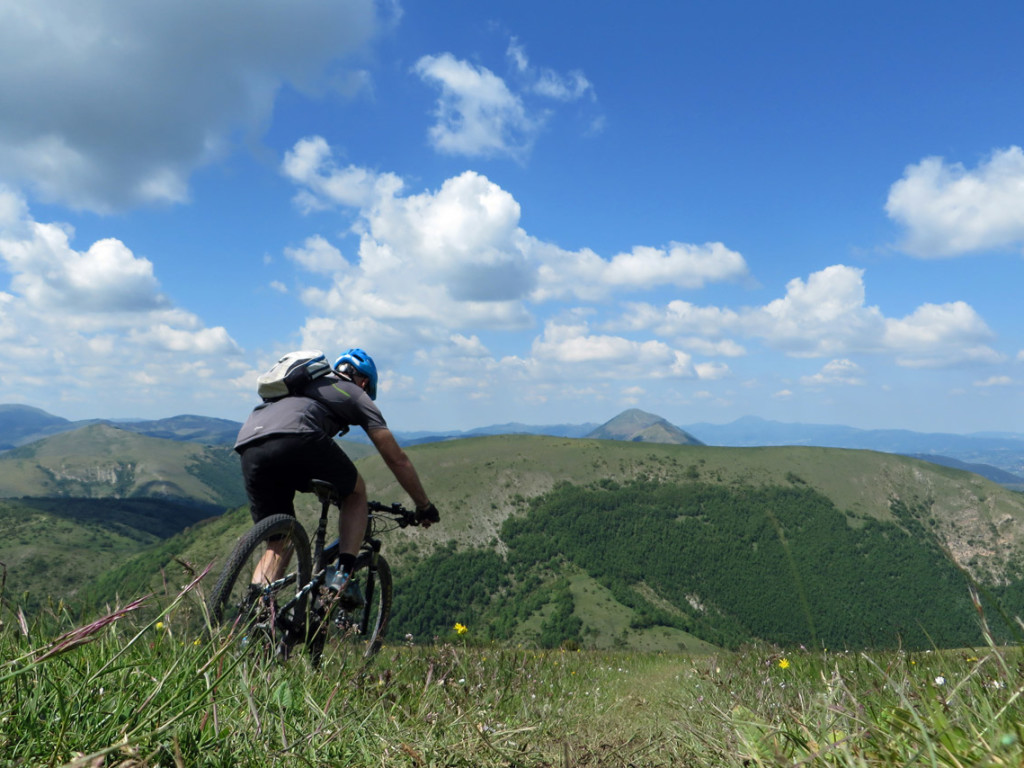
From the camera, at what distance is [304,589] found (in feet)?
13.6

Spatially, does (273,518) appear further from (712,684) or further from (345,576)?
(712,684)

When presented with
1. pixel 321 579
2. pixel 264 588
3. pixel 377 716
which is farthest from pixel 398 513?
pixel 377 716

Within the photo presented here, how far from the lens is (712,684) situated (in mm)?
5344

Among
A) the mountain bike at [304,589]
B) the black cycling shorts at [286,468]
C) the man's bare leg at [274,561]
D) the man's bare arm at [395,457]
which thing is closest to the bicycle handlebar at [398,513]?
the mountain bike at [304,589]

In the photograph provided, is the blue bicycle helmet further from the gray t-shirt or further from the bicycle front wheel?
the bicycle front wheel

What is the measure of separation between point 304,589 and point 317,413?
134 centimetres

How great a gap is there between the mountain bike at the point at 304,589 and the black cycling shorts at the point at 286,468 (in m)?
0.11

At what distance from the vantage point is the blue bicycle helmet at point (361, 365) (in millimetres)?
5469

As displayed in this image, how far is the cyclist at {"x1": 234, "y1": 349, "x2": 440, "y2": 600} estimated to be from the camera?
460 centimetres

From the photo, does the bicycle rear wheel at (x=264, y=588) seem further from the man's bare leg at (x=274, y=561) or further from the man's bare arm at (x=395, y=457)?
the man's bare arm at (x=395, y=457)

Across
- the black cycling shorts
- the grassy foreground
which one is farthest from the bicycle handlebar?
the grassy foreground

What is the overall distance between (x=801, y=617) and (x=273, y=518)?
191 metres

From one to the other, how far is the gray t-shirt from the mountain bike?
1.51 feet

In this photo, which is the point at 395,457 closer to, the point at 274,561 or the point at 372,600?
the point at 274,561
